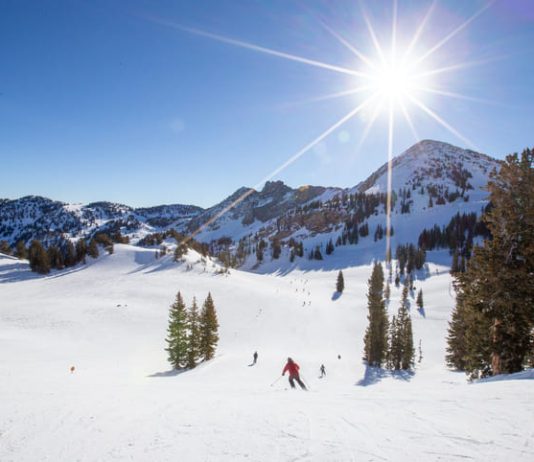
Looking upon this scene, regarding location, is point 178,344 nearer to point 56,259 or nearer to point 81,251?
point 81,251

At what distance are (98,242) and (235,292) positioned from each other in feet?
213

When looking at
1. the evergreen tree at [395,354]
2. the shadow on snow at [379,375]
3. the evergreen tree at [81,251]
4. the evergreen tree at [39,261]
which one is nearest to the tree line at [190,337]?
the shadow on snow at [379,375]

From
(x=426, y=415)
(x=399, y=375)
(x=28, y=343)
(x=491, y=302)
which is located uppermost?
(x=491, y=302)

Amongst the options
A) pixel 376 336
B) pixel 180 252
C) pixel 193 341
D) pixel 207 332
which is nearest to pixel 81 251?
pixel 180 252

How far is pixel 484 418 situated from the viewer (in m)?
→ 6.27

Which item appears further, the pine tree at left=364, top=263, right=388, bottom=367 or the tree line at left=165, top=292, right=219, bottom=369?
the pine tree at left=364, top=263, right=388, bottom=367

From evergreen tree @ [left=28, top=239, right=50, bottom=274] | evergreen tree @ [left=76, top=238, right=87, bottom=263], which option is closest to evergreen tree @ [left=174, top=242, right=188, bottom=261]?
evergreen tree @ [left=76, top=238, right=87, bottom=263]

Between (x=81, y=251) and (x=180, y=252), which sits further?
(x=180, y=252)

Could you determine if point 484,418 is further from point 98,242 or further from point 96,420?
point 98,242

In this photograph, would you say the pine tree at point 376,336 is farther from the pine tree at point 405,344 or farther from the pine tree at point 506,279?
the pine tree at point 506,279

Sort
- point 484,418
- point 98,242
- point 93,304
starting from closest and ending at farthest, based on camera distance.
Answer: point 484,418 → point 93,304 → point 98,242

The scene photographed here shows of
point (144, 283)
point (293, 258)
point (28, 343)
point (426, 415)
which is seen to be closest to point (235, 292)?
point (144, 283)

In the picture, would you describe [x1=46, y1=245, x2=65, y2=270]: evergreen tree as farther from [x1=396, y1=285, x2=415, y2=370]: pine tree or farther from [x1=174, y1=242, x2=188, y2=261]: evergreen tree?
[x1=396, y1=285, x2=415, y2=370]: pine tree

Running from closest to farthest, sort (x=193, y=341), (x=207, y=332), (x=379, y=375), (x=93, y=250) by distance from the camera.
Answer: (x=193, y=341), (x=379, y=375), (x=207, y=332), (x=93, y=250)
